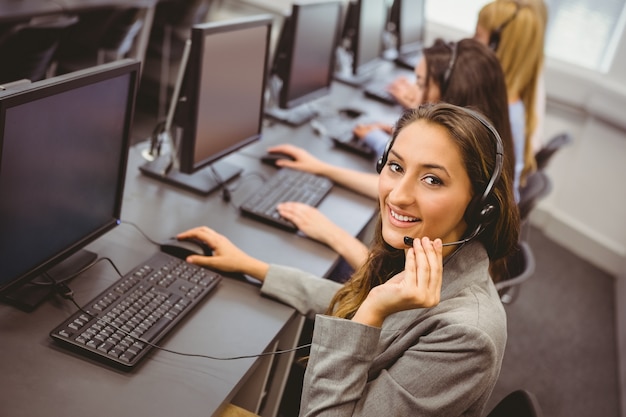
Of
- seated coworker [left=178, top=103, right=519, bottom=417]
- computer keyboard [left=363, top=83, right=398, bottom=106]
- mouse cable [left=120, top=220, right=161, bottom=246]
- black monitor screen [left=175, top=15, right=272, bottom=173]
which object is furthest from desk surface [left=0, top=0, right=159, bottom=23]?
seated coworker [left=178, top=103, right=519, bottom=417]

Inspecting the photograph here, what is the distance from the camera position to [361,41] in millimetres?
3395

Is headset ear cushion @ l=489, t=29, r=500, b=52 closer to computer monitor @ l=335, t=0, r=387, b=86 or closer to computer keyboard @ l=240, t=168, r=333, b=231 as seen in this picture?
computer monitor @ l=335, t=0, r=387, b=86

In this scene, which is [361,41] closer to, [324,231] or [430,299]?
[324,231]

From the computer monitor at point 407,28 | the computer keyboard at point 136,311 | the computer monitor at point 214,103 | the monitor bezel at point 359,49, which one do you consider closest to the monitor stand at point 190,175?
the computer monitor at point 214,103

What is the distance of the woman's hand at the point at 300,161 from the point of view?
7.67ft

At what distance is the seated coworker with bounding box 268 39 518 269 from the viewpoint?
1.93 m

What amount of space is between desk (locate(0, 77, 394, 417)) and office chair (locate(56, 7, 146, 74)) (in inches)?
73.1

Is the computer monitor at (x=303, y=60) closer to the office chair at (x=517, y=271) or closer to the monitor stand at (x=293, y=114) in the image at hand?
the monitor stand at (x=293, y=114)

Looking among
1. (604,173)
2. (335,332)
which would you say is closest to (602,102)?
(604,173)

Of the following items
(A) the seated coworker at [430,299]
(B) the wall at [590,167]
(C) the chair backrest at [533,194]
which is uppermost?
(A) the seated coworker at [430,299]

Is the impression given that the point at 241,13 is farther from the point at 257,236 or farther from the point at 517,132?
the point at 257,236

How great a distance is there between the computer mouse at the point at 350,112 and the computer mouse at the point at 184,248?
5.24 ft

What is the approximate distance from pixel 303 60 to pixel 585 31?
259 cm

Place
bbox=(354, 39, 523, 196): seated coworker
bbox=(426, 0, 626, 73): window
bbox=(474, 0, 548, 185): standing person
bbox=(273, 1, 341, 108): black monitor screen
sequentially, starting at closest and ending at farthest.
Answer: bbox=(354, 39, 523, 196): seated coworker
bbox=(273, 1, 341, 108): black monitor screen
bbox=(474, 0, 548, 185): standing person
bbox=(426, 0, 626, 73): window
